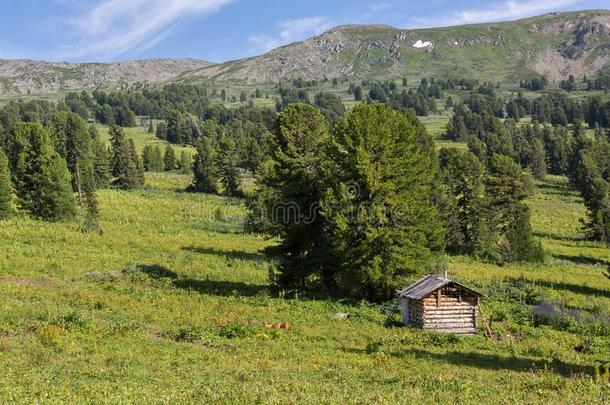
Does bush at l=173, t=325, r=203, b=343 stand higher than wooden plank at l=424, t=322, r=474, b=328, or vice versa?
bush at l=173, t=325, r=203, b=343

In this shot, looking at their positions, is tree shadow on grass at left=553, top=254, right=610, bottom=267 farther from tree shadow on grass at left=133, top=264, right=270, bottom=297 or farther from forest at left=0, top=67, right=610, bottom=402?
tree shadow on grass at left=133, top=264, right=270, bottom=297

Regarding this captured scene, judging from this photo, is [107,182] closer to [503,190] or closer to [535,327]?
[503,190]

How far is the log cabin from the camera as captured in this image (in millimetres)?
30812

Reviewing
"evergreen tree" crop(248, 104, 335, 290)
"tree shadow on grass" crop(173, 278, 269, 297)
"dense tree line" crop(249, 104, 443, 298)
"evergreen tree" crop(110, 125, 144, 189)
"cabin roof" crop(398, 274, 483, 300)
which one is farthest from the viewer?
"evergreen tree" crop(110, 125, 144, 189)

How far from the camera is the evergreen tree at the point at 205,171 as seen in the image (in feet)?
373

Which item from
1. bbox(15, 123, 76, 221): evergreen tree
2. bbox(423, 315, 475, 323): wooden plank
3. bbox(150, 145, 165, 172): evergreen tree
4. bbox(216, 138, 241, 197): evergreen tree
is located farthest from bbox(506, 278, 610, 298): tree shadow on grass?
bbox(150, 145, 165, 172): evergreen tree

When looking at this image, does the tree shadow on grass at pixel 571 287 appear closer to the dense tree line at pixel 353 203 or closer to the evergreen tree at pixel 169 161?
the dense tree line at pixel 353 203

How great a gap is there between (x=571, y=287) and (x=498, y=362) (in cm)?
3133

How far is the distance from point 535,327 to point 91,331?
24.3 metres

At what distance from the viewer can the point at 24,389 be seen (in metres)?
13.4

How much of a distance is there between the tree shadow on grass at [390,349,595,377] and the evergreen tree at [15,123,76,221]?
184ft

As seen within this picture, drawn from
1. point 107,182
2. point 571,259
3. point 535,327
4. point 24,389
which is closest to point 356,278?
point 535,327

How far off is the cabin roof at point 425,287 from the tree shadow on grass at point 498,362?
5461mm

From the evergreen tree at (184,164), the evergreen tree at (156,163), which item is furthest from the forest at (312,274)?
the evergreen tree at (156,163)
